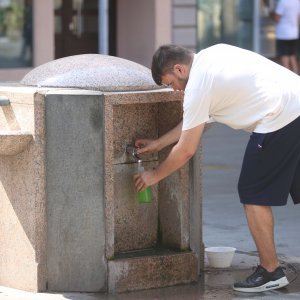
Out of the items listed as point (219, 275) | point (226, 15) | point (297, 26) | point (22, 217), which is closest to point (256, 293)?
point (219, 275)

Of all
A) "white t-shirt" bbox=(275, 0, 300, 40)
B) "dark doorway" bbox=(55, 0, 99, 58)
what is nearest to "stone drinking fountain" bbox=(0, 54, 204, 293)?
"white t-shirt" bbox=(275, 0, 300, 40)

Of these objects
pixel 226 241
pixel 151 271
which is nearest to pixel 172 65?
pixel 151 271

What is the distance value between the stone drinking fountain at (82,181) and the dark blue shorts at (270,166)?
1.55 feet

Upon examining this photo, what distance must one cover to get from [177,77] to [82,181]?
0.76 meters

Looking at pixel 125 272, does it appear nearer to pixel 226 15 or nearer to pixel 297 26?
pixel 297 26

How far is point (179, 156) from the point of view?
5.44m

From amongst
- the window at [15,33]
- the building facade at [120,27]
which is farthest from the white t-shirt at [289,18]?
the window at [15,33]

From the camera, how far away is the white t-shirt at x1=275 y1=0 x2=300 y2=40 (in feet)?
51.3

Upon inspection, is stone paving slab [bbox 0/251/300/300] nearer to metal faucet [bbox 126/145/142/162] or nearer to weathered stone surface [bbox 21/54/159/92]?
metal faucet [bbox 126/145/142/162]

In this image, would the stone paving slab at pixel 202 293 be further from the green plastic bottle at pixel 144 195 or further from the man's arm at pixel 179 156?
the man's arm at pixel 179 156

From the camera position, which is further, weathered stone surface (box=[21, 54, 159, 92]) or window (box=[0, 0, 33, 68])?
window (box=[0, 0, 33, 68])

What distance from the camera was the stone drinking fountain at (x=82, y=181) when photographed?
5.52 m

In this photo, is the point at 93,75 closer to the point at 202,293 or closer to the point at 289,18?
the point at 202,293

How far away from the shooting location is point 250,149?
5.57 meters
